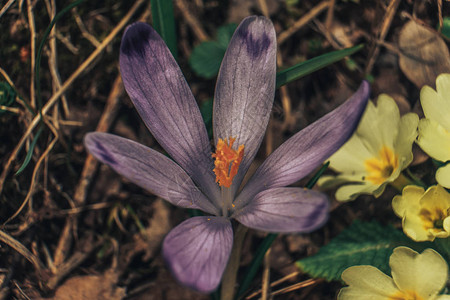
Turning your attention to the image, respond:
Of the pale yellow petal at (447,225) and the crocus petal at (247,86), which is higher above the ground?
the crocus petal at (247,86)

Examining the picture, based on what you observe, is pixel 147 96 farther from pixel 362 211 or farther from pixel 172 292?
pixel 362 211

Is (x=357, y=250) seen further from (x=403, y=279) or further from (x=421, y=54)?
(x=421, y=54)

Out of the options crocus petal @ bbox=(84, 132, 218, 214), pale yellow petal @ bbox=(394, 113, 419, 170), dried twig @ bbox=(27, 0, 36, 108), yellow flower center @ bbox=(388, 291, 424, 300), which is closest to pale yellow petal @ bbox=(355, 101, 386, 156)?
pale yellow petal @ bbox=(394, 113, 419, 170)

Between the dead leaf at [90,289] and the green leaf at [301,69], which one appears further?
the dead leaf at [90,289]

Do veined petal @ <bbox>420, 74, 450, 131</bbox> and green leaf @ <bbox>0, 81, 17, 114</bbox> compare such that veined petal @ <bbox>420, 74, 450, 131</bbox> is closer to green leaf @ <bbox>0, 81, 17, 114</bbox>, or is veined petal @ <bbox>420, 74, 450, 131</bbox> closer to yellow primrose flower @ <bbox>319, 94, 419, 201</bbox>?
yellow primrose flower @ <bbox>319, 94, 419, 201</bbox>

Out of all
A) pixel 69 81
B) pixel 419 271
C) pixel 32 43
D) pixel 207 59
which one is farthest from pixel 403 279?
pixel 32 43

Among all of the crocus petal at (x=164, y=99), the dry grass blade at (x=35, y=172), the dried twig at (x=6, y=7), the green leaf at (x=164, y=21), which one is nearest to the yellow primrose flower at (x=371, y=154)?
the crocus petal at (x=164, y=99)

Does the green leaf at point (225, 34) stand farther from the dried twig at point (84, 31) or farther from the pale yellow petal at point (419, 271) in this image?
the pale yellow petal at point (419, 271)
